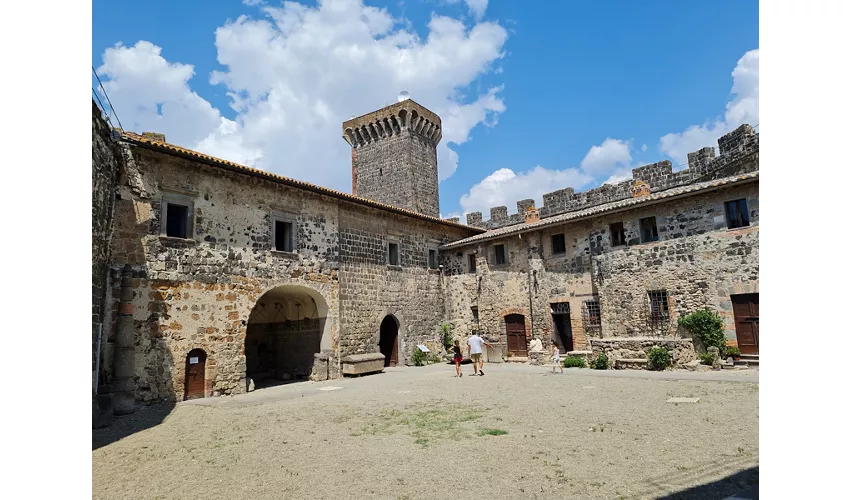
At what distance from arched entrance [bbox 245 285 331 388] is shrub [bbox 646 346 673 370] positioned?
10.8 metres

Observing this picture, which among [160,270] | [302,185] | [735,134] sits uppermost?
[735,134]

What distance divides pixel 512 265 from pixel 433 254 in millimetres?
4077

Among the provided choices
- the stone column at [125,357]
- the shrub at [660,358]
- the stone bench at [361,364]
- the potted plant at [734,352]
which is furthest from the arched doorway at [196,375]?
the potted plant at [734,352]

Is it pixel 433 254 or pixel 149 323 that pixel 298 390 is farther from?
pixel 433 254

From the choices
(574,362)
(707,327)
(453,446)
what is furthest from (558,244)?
(453,446)

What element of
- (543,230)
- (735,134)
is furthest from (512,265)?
(735,134)

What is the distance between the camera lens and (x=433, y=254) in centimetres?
2286

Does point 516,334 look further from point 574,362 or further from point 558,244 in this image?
point 558,244

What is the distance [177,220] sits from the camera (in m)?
13.3

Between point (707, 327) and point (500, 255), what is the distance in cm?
879

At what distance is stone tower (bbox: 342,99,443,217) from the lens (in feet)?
100

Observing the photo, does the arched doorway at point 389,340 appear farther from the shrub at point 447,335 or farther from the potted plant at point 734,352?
the potted plant at point 734,352

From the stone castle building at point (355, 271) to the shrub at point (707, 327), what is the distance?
12.8 inches

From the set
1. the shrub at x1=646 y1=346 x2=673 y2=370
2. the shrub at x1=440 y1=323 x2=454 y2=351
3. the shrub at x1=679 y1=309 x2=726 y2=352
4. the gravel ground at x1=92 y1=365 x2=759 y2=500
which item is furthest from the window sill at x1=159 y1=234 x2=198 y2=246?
the shrub at x1=679 y1=309 x2=726 y2=352
